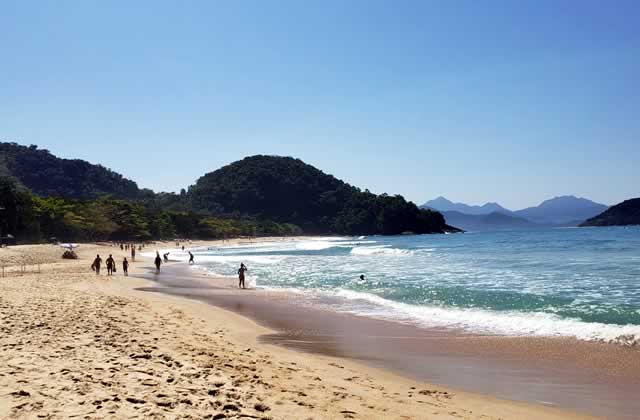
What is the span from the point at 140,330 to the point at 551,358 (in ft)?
29.0

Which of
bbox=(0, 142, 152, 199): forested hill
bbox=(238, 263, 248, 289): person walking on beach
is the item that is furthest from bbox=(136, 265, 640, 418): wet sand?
bbox=(0, 142, 152, 199): forested hill

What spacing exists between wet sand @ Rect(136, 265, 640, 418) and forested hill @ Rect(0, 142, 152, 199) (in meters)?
166

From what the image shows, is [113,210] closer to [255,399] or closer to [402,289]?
[402,289]

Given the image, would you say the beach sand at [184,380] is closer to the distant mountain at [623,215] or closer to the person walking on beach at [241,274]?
the person walking on beach at [241,274]

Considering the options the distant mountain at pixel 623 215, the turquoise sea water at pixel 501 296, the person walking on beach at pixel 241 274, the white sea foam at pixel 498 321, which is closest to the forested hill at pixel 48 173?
the person walking on beach at pixel 241 274

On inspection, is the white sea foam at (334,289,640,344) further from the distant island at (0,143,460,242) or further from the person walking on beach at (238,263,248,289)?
the distant island at (0,143,460,242)

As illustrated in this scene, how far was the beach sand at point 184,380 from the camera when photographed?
5.63m

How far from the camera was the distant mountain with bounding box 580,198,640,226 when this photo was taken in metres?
177

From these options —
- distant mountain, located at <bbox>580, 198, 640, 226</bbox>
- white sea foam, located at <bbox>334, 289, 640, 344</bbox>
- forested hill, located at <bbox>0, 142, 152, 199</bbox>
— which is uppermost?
forested hill, located at <bbox>0, 142, 152, 199</bbox>

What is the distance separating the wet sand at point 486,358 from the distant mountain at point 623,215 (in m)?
196

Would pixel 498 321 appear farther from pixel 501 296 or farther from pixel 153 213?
pixel 153 213

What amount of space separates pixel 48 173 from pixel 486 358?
618ft

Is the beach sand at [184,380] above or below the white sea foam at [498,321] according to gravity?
above

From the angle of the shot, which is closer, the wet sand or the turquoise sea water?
the wet sand
